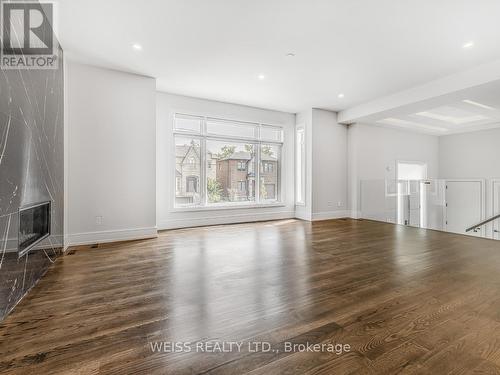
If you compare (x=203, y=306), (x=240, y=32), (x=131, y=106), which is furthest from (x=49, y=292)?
(x=240, y=32)

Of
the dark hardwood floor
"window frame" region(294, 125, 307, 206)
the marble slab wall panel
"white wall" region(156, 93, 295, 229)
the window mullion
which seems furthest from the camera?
"window frame" region(294, 125, 307, 206)

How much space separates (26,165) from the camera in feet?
7.48

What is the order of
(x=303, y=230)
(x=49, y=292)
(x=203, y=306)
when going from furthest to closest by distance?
1. (x=303, y=230)
2. (x=49, y=292)
3. (x=203, y=306)

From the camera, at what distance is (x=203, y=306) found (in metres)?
2.05

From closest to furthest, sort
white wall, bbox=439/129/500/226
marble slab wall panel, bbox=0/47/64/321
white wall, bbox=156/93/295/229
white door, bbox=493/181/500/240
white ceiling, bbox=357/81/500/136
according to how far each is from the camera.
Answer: marble slab wall panel, bbox=0/47/64/321
white ceiling, bbox=357/81/500/136
white wall, bbox=156/93/295/229
white door, bbox=493/181/500/240
white wall, bbox=439/129/500/226

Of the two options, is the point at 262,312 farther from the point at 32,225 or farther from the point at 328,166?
the point at 328,166

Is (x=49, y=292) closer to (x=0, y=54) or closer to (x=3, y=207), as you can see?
(x=3, y=207)

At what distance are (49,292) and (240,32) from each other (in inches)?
135

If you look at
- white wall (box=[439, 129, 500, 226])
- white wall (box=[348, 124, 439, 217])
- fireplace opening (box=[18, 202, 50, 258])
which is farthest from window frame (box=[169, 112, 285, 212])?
white wall (box=[439, 129, 500, 226])

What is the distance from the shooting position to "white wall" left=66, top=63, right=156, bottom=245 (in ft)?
12.8

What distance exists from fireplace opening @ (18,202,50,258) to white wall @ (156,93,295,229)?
91.6 inches

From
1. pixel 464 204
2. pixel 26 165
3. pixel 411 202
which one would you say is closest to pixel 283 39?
pixel 26 165

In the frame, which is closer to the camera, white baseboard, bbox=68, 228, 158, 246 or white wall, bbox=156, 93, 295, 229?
white baseboard, bbox=68, 228, 158, 246

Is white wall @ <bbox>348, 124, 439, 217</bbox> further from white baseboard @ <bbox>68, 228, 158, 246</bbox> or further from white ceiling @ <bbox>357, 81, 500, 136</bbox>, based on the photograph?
white baseboard @ <bbox>68, 228, 158, 246</bbox>
